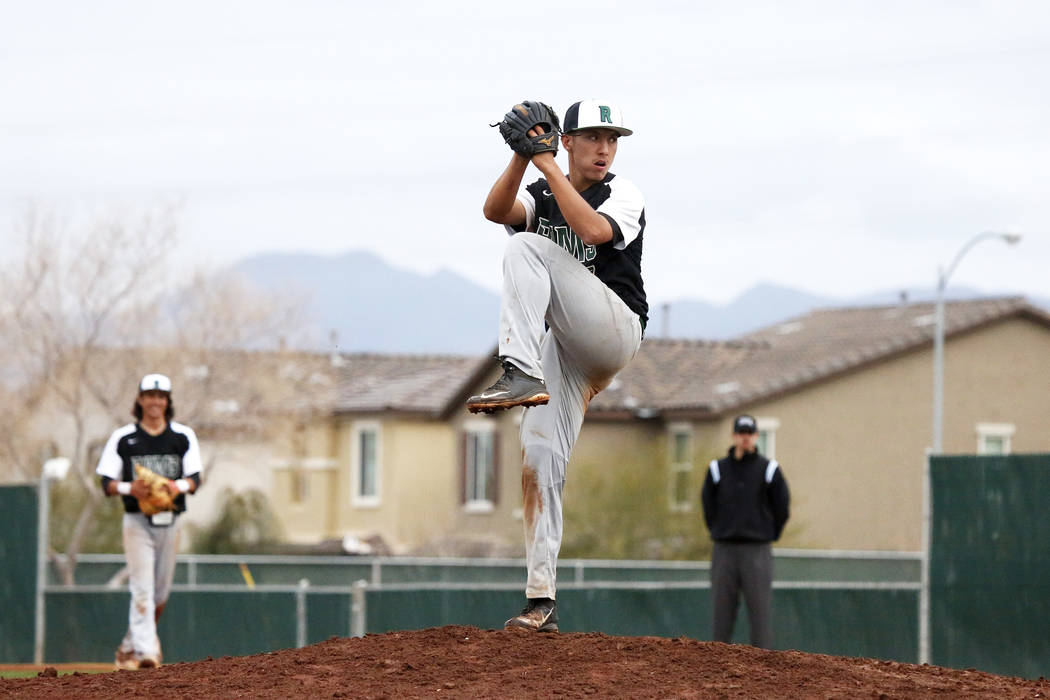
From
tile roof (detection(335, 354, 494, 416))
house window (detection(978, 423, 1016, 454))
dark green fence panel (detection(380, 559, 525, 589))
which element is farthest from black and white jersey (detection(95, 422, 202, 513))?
house window (detection(978, 423, 1016, 454))

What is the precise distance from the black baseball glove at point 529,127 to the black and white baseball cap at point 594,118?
0.79 ft

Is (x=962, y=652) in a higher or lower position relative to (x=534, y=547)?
lower

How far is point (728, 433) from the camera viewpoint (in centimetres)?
3406

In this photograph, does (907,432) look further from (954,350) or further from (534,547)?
(534,547)

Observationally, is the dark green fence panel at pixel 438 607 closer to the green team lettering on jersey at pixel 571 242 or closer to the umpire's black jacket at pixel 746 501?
the umpire's black jacket at pixel 746 501

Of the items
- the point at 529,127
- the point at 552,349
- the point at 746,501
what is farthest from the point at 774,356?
the point at 529,127

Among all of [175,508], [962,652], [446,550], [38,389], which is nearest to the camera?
[175,508]

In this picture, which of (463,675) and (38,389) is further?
(38,389)

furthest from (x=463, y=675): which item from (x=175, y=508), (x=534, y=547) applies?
(x=175, y=508)

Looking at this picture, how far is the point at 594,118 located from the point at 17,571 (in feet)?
32.3

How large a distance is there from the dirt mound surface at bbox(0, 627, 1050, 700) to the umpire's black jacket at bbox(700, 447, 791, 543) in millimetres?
4803

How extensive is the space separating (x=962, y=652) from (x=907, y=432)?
22.7 metres

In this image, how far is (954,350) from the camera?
3588 centimetres

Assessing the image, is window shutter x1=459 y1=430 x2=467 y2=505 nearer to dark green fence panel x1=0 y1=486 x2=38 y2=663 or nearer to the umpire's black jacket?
dark green fence panel x1=0 y1=486 x2=38 y2=663
